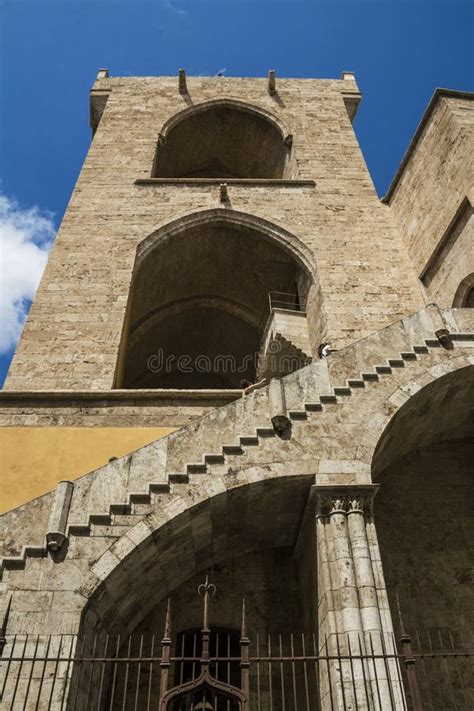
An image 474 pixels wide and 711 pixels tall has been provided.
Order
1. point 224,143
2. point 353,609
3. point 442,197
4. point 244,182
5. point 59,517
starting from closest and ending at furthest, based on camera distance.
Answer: point 353,609 < point 59,517 < point 442,197 < point 244,182 < point 224,143

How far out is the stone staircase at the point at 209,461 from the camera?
21.0ft

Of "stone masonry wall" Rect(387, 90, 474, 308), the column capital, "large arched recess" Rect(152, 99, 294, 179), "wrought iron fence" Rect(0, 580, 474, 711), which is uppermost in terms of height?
"large arched recess" Rect(152, 99, 294, 179)

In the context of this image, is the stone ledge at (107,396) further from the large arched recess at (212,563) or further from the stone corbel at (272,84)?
the stone corbel at (272,84)

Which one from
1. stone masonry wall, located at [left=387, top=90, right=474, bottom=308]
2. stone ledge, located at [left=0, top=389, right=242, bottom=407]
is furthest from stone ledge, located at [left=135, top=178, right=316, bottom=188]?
stone ledge, located at [left=0, top=389, right=242, bottom=407]

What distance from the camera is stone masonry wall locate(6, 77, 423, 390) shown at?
12242 mm

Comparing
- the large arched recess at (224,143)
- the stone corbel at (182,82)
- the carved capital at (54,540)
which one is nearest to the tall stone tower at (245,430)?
the carved capital at (54,540)

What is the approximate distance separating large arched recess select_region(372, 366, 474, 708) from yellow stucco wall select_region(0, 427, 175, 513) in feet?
14.2

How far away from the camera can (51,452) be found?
9.73 meters

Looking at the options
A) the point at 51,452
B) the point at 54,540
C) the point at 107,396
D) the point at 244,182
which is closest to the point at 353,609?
the point at 54,540

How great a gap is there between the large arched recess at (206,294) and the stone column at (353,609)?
24.2 ft

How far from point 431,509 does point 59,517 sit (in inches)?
269

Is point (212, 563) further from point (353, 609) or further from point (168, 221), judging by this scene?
point (168, 221)

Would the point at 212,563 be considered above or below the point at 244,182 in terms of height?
below

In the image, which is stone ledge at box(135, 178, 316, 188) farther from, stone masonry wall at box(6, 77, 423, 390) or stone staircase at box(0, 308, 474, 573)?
stone staircase at box(0, 308, 474, 573)
